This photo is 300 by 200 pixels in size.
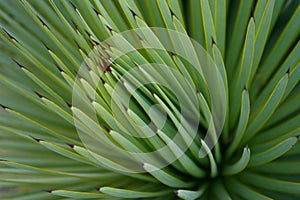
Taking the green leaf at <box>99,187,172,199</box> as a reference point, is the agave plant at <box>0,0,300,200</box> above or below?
above

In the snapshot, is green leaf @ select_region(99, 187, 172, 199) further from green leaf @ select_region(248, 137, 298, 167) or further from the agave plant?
green leaf @ select_region(248, 137, 298, 167)

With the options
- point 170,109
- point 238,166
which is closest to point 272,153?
point 238,166

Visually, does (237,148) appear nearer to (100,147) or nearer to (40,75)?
(100,147)

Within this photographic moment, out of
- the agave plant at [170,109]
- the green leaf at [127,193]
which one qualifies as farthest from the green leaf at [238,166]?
the green leaf at [127,193]

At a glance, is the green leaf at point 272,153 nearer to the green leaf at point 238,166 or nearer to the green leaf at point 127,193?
the green leaf at point 238,166

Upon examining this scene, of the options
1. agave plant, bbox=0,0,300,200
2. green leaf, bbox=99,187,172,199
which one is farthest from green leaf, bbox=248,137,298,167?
green leaf, bbox=99,187,172,199

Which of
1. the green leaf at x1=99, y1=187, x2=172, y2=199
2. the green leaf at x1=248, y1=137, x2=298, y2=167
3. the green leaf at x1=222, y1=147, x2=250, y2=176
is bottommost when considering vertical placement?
the green leaf at x1=99, y1=187, x2=172, y2=199

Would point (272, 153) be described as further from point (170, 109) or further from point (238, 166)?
point (170, 109)

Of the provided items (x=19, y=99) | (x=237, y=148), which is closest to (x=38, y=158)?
(x=19, y=99)
